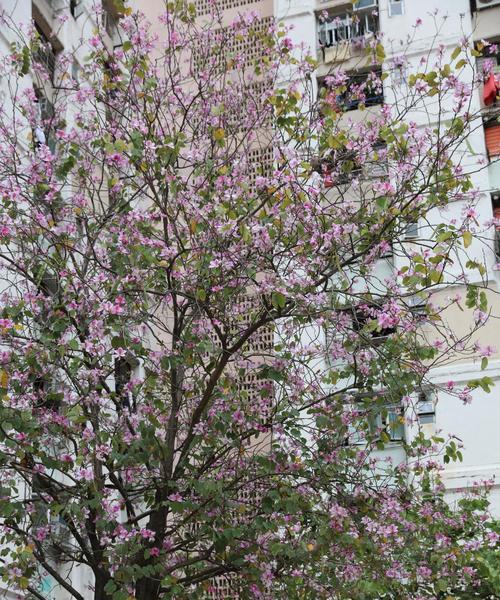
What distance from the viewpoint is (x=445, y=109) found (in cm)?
1683

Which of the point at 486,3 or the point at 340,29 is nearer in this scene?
the point at 486,3

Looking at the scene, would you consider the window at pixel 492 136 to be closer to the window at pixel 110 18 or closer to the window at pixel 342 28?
the window at pixel 342 28

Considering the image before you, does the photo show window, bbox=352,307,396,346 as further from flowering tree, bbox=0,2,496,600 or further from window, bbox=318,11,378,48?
window, bbox=318,11,378,48

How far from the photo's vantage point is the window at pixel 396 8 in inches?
741

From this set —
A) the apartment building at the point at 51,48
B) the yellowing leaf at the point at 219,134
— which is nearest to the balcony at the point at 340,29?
the apartment building at the point at 51,48

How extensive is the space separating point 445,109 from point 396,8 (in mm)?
3199

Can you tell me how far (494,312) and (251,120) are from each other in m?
7.31

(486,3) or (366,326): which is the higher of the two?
(486,3)

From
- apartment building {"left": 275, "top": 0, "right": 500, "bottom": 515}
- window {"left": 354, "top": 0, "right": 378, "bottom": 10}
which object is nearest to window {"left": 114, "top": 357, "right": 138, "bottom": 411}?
apartment building {"left": 275, "top": 0, "right": 500, "bottom": 515}

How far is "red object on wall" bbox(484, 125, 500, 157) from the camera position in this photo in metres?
17.0

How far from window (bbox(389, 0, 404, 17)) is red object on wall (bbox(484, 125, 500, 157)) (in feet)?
10.8

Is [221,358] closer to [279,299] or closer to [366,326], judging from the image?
[279,299]

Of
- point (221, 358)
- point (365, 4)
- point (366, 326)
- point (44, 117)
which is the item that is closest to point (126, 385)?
point (221, 358)

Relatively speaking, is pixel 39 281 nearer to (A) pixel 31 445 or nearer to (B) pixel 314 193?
(A) pixel 31 445
